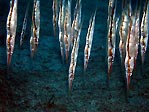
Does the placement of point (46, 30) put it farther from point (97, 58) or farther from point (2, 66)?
point (2, 66)

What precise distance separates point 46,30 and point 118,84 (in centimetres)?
352

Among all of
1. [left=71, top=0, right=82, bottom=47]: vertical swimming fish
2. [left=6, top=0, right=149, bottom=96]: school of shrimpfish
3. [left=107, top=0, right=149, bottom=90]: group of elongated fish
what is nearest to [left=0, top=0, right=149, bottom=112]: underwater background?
[left=6, top=0, right=149, bottom=96]: school of shrimpfish

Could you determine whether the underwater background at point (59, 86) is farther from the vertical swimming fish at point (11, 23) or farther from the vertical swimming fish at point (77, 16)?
the vertical swimming fish at point (77, 16)

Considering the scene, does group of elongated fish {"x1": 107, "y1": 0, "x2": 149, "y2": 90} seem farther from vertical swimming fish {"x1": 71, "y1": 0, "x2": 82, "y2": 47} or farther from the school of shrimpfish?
vertical swimming fish {"x1": 71, "y1": 0, "x2": 82, "y2": 47}

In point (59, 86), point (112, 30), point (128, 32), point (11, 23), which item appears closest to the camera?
point (128, 32)

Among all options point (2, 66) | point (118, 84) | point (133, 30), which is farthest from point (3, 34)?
point (133, 30)

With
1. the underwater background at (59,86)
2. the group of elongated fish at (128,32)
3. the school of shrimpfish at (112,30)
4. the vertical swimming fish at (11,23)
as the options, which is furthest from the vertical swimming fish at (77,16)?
the underwater background at (59,86)

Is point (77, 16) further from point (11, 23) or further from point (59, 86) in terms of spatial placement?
point (59, 86)

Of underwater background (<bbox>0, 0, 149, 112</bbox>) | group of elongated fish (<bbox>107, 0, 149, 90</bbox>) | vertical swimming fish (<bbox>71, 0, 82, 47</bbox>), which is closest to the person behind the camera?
group of elongated fish (<bbox>107, 0, 149, 90</bbox>)

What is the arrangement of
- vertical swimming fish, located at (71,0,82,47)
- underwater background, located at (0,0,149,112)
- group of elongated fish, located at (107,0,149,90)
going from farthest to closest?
1. underwater background, located at (0,0,149,112)
2. vertical swimming fish, located at (71,0,82,47)
3. group of elongated fish, located at (107,0,149,90)

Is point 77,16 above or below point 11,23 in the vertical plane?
above

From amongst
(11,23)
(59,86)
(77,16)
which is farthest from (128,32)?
(59,86)

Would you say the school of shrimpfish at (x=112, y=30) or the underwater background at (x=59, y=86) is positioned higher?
the school of shrimpfish at (x=112, y=30)

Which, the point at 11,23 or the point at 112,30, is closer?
the point at 11,23
